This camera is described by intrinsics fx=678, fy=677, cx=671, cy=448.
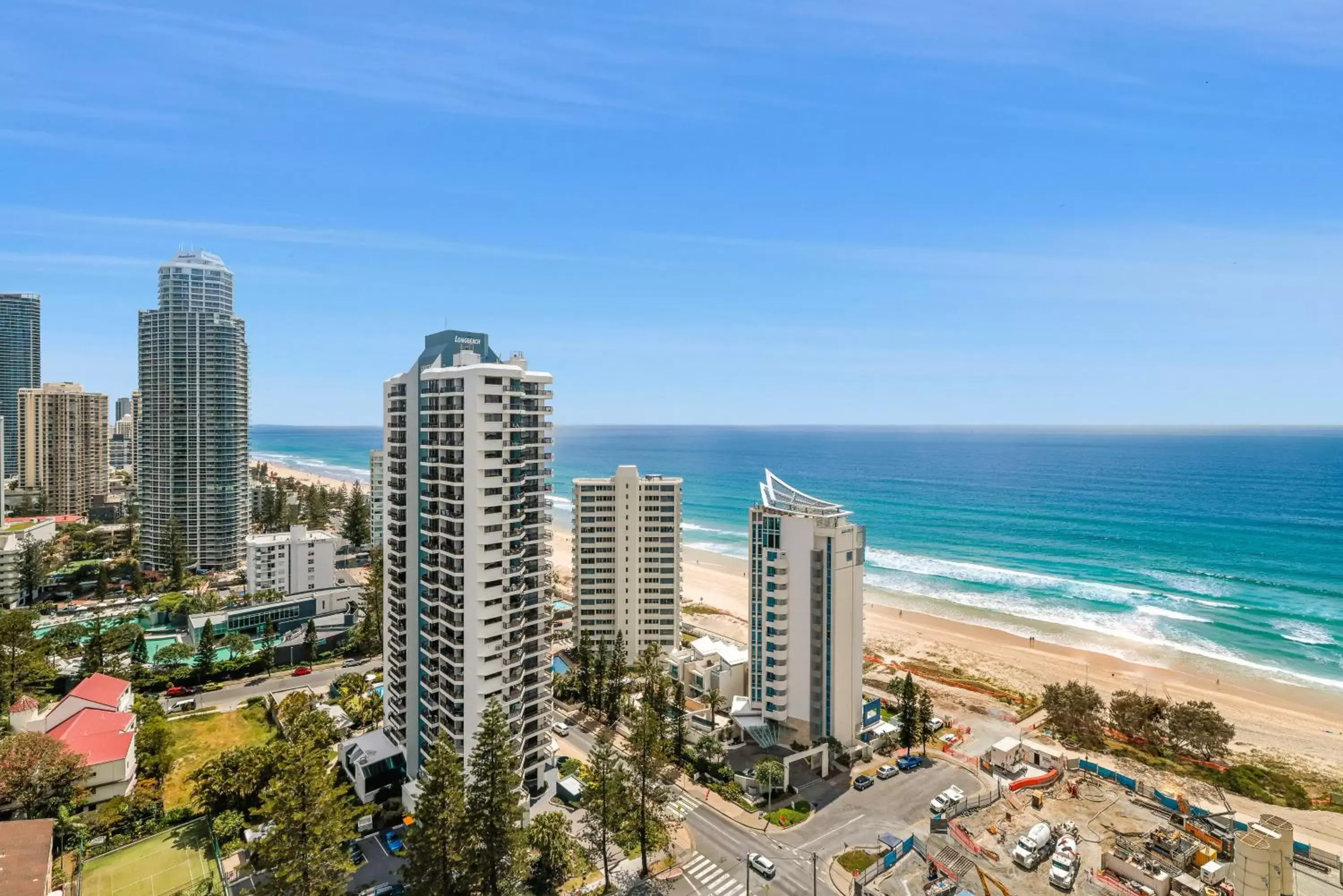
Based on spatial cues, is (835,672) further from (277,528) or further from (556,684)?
(277,528)

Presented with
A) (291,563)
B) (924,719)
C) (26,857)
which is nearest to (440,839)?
(26,857)

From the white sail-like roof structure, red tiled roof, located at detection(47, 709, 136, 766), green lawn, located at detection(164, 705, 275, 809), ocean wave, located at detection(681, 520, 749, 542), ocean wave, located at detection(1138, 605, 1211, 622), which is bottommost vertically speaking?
green lawn, located at detection(164, 705, 275, 809)

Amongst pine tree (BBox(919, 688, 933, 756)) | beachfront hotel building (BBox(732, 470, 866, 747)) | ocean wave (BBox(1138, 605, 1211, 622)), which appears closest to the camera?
beachfront hotel building (BBox(732, 470, 866, 747))

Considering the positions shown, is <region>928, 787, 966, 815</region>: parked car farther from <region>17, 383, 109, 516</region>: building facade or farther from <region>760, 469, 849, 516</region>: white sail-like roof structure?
<region>17, 383, 109, 516</region>: building facade

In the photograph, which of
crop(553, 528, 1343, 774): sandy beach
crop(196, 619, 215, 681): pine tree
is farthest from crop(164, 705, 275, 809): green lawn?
crop(553, 528, 1343, 774): sandy beach

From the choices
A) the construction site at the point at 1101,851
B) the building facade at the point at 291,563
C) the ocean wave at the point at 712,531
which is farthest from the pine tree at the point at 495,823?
the ocean wave at the point at 712,531

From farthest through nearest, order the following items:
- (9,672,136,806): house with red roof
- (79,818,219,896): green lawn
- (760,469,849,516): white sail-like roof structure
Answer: (760,469,849,516): white sail-like roof structure
(9,672,136,806): house with red roof
(79,818,219,896): green lawn

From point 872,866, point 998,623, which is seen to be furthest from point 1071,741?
point 998,623
